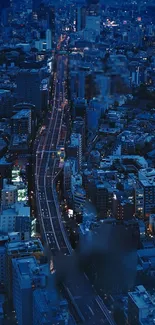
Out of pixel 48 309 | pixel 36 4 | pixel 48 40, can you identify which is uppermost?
pixel 36 4

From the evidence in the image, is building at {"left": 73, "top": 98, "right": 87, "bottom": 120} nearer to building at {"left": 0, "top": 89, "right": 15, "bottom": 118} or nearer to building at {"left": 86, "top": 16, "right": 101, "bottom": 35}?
building at {"left": 0, "top": 89, "right": 15, "bottom": 118}

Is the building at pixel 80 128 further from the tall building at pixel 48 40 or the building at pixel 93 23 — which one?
the building at pixel 93 23

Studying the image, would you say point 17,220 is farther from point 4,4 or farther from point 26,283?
point 4,4

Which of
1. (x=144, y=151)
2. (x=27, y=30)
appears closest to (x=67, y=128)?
A: (x=144, y=151)

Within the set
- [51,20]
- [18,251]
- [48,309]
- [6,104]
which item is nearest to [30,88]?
[6,104]

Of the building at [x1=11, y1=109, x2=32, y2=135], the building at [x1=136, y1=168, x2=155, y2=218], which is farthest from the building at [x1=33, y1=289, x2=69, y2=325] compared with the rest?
the building at [x1=11, y1=109, x2=32, y2=135]

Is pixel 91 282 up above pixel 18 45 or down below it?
below

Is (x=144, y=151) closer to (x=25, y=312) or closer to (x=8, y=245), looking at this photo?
(x=8, y=245)
